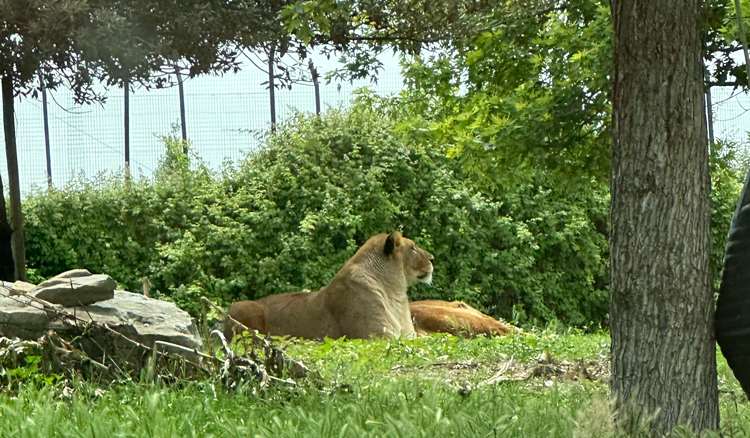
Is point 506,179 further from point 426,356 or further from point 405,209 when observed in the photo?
point 405,209

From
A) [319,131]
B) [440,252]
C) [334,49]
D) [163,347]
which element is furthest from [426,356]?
[319,131]

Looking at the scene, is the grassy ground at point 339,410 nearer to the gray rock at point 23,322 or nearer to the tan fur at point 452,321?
Answer: the gray rock at point 23,322

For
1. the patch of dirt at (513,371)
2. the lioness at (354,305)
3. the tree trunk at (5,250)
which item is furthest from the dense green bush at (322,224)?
the patch of dirt at (513,371)

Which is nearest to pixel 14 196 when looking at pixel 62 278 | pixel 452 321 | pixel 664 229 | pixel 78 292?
pixel 62 278

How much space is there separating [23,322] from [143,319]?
3.09ft

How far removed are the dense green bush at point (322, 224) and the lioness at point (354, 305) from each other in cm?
232

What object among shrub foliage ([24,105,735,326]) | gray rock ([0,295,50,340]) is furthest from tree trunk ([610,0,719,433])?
shrub foliage ([24,105,735,326])

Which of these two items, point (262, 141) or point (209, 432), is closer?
point (209, 432)

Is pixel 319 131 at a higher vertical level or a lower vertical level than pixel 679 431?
higher

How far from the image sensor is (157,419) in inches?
157

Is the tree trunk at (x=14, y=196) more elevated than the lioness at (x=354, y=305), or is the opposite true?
the tree trunk at (x=14, y=196)

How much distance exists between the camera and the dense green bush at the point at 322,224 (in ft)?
42.8

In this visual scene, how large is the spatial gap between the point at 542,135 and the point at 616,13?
12.6 feet

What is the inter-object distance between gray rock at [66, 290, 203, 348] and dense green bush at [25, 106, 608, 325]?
210 inches
